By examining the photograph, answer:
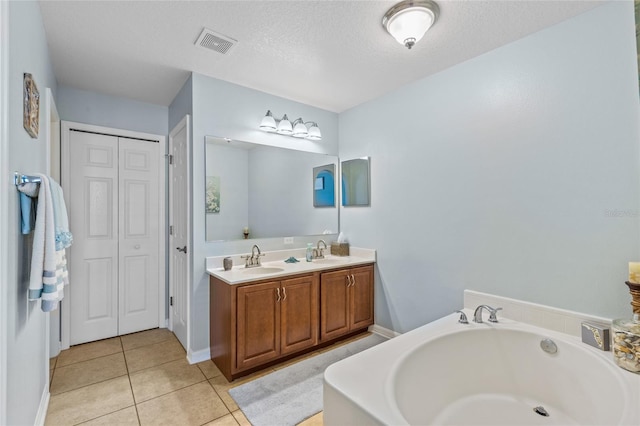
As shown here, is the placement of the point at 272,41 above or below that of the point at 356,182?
above

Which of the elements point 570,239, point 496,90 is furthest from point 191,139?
point 570,239

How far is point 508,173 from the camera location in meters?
2.12

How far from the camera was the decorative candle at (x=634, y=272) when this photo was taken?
1.50 m

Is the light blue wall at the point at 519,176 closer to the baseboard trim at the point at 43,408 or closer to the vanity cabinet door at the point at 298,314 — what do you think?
the vanity cabinet door at the point at 298,314

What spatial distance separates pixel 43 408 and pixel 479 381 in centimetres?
270

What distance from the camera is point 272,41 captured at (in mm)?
2090

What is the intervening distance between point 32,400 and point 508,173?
10.4ft

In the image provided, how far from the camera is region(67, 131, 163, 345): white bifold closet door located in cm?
290

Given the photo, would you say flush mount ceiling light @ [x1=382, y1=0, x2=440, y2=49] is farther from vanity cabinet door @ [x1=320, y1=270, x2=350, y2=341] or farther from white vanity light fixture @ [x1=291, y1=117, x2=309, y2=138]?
vanity cabinet door @ [x1=320, y1=270, x2=350, y2=341]

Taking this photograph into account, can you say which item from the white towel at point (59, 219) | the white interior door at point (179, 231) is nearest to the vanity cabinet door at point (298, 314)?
the white interior door at point (179, 231)

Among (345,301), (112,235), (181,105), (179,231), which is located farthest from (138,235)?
(345,301)

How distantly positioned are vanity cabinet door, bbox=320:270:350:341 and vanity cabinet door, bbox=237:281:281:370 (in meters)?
0.47

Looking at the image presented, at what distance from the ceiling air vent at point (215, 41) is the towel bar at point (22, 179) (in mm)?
1324

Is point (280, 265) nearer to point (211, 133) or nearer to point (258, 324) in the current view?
point (258, 324)
